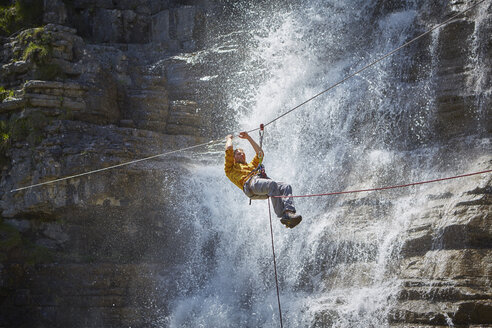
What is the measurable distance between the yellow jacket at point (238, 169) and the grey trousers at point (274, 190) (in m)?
0.16

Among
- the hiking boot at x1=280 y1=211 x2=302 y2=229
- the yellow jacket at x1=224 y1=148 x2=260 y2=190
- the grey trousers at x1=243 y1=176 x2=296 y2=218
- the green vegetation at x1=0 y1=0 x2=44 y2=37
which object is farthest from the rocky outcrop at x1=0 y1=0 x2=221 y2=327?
the hiking boot at x1=280 y1=211 x2=302 y2=229

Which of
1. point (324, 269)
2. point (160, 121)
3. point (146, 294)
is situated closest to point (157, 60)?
point (160, 121)

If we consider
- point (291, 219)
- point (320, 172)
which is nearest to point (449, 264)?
point (291, 219)

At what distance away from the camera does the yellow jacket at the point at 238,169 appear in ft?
29.5

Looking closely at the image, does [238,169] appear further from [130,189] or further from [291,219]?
[130,189]

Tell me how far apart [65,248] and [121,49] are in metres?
7.51

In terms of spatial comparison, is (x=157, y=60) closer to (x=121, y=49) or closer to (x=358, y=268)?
(x=121, y=49)

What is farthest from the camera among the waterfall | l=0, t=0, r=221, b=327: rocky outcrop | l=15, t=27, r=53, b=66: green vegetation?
l=15, t=27, r=53, b=66: green vegetation

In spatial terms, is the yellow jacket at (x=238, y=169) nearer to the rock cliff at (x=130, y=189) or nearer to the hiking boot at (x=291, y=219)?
the hiking boot at (x=291, y=219)

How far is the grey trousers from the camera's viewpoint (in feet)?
26.7

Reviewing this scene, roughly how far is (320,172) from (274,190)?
4.80 meters

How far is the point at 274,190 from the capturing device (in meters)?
8.38

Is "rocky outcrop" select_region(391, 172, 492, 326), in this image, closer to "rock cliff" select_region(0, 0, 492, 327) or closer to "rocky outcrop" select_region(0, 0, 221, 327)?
"rock cliff" select_region(0, 0, 492, 327)

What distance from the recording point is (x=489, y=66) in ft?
39.4
